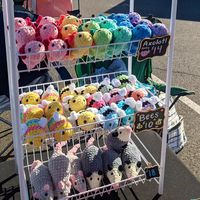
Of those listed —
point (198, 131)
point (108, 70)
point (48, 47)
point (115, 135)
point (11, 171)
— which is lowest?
point (198, 131)

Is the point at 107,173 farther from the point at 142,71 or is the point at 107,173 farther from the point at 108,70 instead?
the point at 142,71

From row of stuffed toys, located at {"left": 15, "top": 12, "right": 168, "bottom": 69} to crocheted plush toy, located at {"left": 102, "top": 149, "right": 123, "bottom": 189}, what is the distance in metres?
0.49

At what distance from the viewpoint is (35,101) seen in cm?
176

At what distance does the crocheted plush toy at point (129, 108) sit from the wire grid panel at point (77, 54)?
216 mm

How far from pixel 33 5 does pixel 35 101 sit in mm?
3951

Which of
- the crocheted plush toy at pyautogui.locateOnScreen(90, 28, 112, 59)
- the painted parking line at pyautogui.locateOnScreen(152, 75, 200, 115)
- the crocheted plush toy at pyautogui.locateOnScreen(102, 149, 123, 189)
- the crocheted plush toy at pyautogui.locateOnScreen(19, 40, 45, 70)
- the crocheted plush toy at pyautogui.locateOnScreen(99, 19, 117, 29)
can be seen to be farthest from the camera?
the painted parking line at pyautogui.locateOnScreen(152, 75, 200, 115)

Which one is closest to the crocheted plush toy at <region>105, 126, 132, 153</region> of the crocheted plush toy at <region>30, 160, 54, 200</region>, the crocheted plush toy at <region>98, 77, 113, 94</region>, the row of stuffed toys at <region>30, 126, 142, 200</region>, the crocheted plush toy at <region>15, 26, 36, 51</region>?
the row of stuffed toys at <region>30, 126, 142, 200</region>

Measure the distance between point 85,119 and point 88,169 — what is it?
0.96ft

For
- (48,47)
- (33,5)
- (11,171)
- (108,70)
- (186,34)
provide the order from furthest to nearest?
(186,34) < (33,5) < (108,70) < (11,171) < (48,47)

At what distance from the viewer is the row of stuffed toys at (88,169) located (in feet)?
5.38

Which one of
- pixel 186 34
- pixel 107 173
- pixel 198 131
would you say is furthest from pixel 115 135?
pixel 186 34

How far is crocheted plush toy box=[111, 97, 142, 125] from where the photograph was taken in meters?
1.64

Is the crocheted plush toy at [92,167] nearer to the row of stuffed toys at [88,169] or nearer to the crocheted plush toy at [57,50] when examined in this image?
the row of stuffed toys at [88,169]

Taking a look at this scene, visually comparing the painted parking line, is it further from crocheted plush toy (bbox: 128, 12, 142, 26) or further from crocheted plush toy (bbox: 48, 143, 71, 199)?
crocheted plush toy (bbox: 48, 143, 71, 199)
